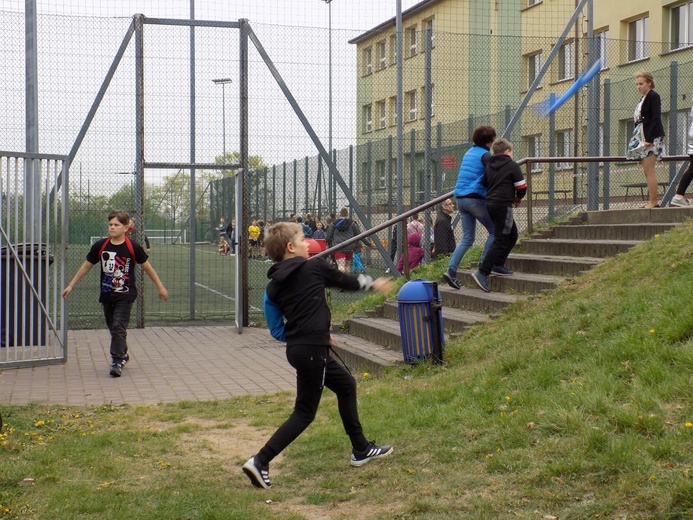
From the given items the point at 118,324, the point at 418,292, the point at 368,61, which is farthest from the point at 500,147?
the point at 368,61

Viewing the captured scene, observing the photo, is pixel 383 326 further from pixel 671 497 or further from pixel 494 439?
pixel 671 497

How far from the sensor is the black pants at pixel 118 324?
9898 millimetres

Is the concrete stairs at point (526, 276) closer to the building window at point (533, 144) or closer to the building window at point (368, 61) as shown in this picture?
the building window at point (533, 144)

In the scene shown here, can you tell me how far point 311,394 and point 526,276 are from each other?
512 centimetres

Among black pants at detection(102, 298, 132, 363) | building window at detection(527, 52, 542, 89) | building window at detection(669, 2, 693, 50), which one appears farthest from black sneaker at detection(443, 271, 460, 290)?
building window at detection(669, 2, 693, 50)

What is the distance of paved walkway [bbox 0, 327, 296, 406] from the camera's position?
8789mm

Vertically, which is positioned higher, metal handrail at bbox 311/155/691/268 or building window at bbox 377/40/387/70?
building window at bbox 377/40/387/70

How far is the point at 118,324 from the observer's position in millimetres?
9953

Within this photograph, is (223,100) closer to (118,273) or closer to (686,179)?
(118,273)

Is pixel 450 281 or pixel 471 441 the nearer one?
pixel 471 441

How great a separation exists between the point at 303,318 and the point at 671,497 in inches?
94.3

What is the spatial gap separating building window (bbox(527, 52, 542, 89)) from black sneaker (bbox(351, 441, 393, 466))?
9.93 m

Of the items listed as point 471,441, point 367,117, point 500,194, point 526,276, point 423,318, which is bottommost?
point 471,441

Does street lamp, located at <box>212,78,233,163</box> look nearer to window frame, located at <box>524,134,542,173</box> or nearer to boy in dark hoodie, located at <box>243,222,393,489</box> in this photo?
window frame, located at <box>524,134,542,173</box>
